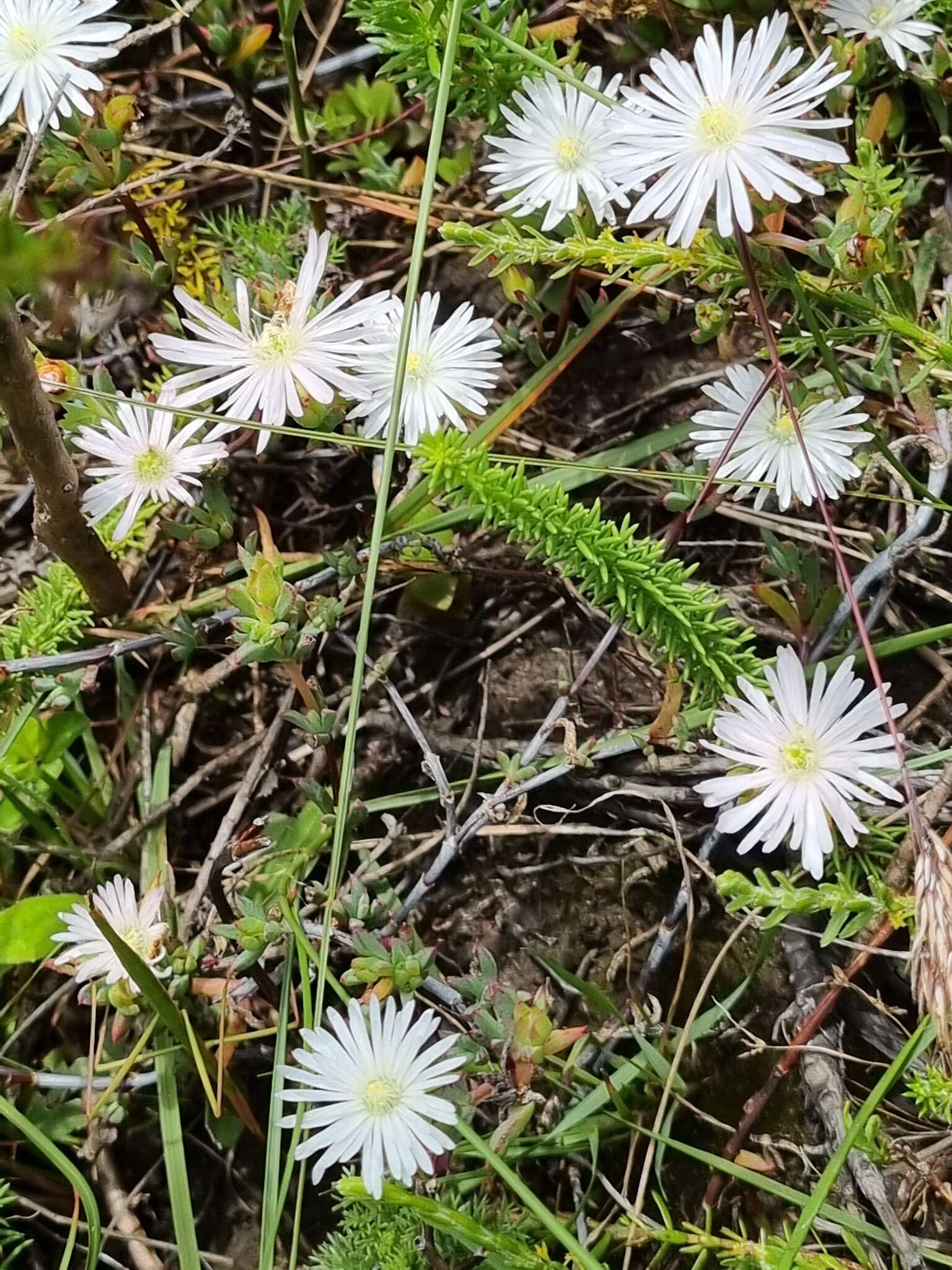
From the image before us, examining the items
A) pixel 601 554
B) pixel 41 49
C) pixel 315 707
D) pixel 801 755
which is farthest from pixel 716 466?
pixel 41 49

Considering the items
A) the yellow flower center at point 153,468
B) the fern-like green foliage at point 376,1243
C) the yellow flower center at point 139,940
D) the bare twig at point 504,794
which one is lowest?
the fern-like green foliage at point 376,1243

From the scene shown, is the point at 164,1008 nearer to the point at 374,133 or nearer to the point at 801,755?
the point at 801,755

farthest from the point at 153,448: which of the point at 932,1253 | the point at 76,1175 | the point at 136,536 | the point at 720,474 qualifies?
the point at 932,1253

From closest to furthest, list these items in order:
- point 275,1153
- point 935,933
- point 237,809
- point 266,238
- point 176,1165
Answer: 1. point 935,933
2. point 275,1153
3. point 176,1165
4. point 237,809
5. point 266,238

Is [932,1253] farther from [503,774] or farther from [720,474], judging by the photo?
[720,474]

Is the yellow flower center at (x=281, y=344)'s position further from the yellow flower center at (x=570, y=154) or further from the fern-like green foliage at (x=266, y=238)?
the yellow flower center at (x=570, y=154)

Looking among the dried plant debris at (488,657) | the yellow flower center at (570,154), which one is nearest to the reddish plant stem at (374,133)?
the dried plant debris at (488,657)

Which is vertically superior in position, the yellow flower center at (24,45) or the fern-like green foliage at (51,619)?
the yellow flower center at (24,45)
